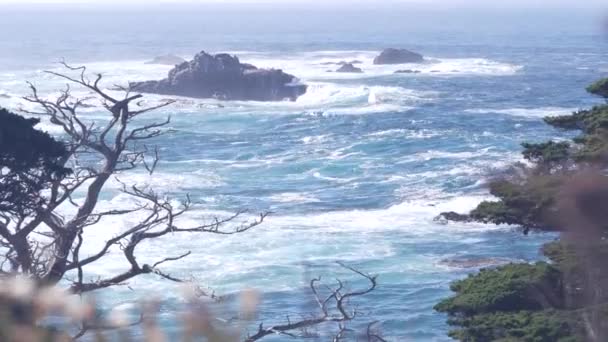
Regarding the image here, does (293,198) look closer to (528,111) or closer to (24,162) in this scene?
(24,162)

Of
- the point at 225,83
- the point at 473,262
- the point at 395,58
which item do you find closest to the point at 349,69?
the point at 395,58

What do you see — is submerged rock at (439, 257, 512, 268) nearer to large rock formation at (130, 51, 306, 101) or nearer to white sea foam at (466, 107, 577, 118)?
white sea foam at (466, 107, 577, 118)

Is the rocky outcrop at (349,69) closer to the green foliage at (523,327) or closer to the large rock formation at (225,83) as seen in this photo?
the large rock formation at (225,83)

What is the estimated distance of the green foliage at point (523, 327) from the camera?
9867 mm

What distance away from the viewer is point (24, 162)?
8.41 meters

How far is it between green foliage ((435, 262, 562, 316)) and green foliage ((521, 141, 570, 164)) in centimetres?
116

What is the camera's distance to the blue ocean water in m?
18.7

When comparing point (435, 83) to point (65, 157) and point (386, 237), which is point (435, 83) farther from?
point (65, 157)

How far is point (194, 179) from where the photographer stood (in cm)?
2909

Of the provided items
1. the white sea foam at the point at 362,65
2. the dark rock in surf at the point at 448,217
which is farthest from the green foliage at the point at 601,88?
the white sea foam at the point at 362,65

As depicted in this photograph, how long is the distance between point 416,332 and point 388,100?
33.1 meters

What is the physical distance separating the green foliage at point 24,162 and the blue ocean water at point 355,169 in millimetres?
3184

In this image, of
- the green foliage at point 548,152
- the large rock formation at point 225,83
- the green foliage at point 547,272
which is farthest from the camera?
the large rock formation at point 225,83

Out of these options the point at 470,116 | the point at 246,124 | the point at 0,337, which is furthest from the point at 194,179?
the point at 0,337
